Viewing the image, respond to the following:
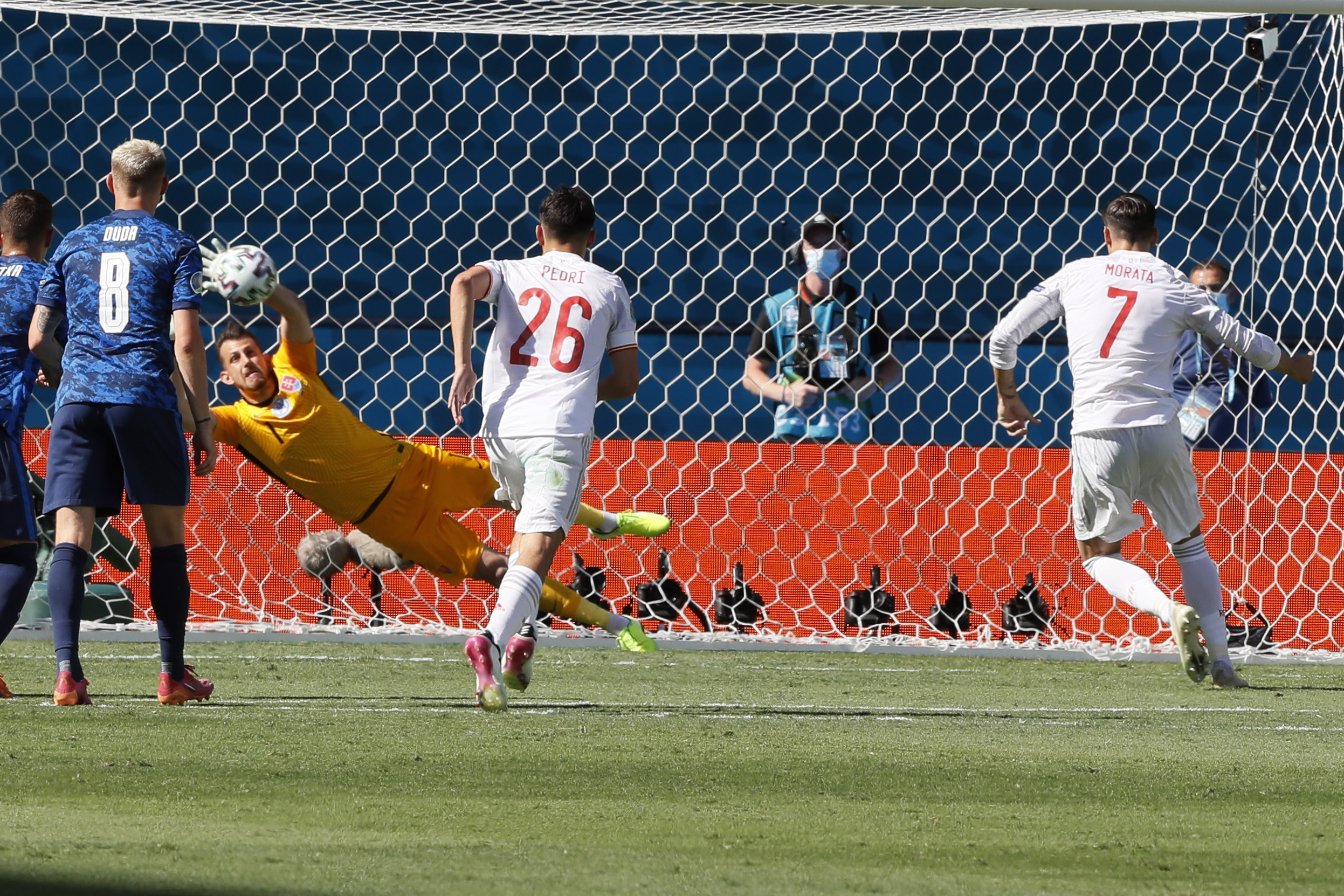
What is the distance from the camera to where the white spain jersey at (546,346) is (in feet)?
16.1

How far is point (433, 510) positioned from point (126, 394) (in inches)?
85.5

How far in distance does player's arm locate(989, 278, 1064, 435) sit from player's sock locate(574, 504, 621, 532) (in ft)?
4.91

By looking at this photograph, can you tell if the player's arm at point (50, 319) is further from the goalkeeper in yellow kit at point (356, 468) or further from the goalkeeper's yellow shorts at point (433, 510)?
the goalkeeper's yellow shorts at point (433, 510)

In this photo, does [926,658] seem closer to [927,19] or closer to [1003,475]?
[1003,475]

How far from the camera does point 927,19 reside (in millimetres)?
7816

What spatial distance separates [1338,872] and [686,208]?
25.3 feet

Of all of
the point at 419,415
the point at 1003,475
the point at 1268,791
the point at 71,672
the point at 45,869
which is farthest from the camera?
the point at 419,415

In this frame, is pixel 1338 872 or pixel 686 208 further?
pixel 686 208

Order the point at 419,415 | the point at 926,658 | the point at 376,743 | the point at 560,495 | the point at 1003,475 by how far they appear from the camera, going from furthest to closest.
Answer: the point at 419,415 → the point at 1003,475 → the point at 926,658 → the point at 560,495 → the point at 376,743

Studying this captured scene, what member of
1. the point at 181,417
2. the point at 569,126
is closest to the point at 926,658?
the point at 181,417

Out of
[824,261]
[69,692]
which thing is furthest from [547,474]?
[824,261]

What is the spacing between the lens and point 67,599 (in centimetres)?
461

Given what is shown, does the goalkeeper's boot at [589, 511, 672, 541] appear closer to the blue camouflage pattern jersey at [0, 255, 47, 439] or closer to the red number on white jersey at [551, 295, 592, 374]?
the red number on white jersey at [551, 295, 592, 374]

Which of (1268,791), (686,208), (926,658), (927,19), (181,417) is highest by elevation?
(927,19)
